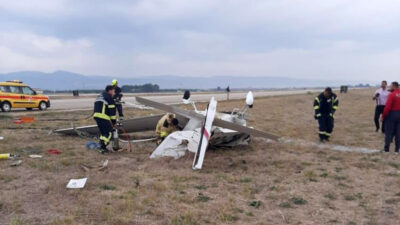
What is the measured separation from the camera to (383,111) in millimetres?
9062

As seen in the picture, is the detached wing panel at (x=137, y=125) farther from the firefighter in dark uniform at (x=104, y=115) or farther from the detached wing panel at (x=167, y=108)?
the detached wing panel at (x=167, y=108)

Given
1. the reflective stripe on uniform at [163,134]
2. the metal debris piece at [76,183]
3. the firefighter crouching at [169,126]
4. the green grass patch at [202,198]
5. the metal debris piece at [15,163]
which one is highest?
the firefighter crouching at [169,126]

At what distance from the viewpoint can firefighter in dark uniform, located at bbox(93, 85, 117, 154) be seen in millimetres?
8188

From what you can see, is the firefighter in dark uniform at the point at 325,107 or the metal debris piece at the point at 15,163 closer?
the metal debris piece at the point at 15,163

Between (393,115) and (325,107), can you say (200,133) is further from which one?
(393,115)

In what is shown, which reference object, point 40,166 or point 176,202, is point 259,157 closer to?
point 176,202

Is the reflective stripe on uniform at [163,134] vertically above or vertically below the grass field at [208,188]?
above

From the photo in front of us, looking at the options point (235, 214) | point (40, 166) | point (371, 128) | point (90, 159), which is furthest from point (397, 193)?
point (371, 128)

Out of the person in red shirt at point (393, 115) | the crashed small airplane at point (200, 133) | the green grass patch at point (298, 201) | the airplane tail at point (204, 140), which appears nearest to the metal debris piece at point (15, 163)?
the crashed small airplane at point (200, 133)

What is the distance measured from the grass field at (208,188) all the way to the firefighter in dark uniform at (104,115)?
1.47 feet

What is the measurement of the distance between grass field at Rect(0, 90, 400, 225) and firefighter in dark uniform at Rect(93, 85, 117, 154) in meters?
0.45

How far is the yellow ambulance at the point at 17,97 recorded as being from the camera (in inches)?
723

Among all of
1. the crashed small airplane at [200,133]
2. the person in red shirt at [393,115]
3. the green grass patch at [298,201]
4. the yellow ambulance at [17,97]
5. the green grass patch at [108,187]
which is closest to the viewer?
the green grass patch at [298,201]

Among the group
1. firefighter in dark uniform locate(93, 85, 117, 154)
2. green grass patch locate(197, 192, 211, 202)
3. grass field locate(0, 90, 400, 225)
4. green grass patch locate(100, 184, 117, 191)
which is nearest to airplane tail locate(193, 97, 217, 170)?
grass field locate(0, 90, 400, 225)
